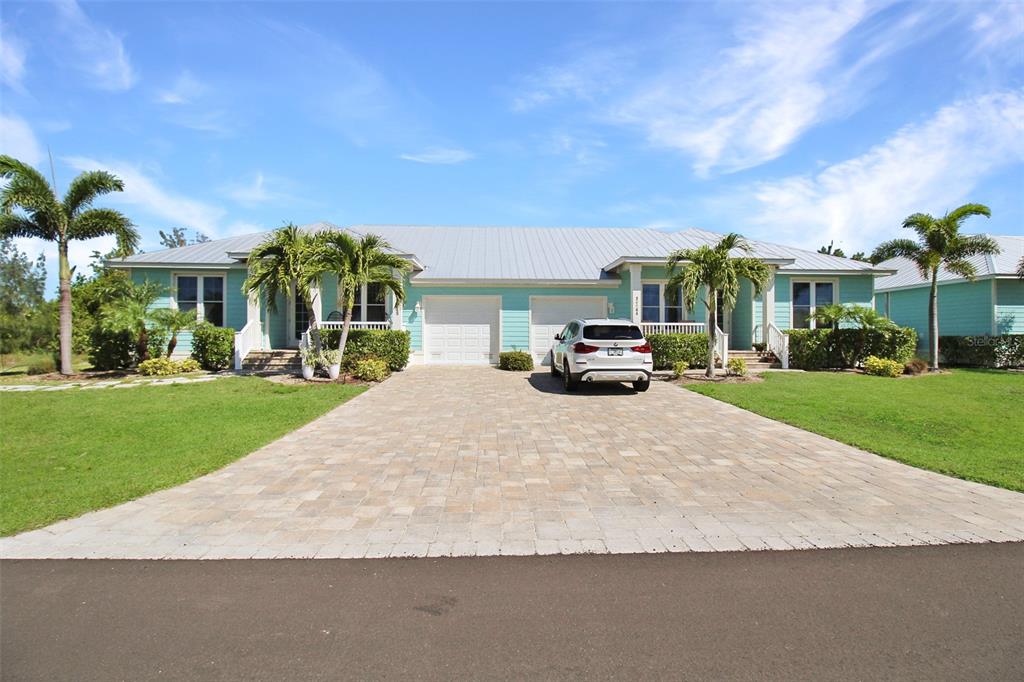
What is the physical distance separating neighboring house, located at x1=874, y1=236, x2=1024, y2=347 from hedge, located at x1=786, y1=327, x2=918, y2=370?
4782 millimetres

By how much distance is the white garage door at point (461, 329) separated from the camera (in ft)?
64.5

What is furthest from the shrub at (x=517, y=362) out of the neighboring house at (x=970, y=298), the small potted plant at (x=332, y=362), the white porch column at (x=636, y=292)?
the neighboring house at (x=970, y=298)

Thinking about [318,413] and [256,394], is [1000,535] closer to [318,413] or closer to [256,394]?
[318,413]

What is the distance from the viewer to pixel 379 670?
105 inches

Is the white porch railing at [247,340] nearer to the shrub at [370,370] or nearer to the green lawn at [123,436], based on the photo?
the green lawn at [123,436]

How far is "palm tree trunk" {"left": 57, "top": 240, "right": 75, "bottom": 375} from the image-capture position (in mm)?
15375

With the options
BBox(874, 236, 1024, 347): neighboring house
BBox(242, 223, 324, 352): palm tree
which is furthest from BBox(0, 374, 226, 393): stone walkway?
BBox(874, 236, 1024, 347): neighboring house

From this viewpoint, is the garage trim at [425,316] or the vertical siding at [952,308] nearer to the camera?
the garage trim at [425,316]

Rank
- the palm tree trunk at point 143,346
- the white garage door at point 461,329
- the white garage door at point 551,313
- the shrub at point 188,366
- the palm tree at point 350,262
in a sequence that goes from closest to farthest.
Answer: the palm tree at point 350,262 → the shrub at point 188,366 → the palm tree trunk at point 143,346 → the white garage door at point 461,329 → the white garage door at point 551,313

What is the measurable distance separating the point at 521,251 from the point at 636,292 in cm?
641

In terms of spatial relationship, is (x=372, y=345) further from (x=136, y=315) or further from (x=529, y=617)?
(x=529, y=617)

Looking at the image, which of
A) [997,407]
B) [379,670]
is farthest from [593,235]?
[379,670]

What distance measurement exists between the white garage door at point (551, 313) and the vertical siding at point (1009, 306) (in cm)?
1538

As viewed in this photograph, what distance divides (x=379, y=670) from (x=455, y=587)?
3.01 feet
